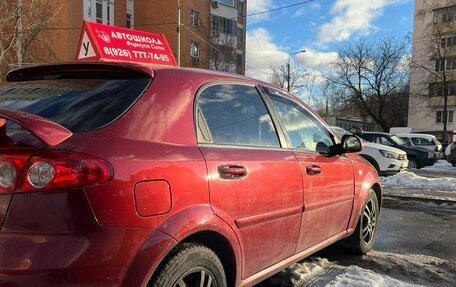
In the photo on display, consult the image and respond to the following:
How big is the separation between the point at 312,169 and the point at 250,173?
92cm

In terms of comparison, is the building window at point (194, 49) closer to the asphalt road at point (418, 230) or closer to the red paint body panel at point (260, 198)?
the asphalt road at point (418, 230)

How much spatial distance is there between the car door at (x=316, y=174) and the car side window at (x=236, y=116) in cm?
23

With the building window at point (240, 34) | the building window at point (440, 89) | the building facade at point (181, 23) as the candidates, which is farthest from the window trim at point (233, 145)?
the building window at point (440, 89)

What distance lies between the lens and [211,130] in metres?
3.00

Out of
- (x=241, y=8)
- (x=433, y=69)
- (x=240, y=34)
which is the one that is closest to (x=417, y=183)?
(x=240, y=34)

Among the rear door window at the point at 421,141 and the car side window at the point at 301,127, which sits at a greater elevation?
the car side window at the point at 301,127

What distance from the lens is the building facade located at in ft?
102

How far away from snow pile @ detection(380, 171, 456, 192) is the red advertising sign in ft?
21.9

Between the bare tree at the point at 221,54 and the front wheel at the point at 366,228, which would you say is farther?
the bare tree at the point at 221,54

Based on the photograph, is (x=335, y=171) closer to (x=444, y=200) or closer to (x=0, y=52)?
(x=444, y=200)

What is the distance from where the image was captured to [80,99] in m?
2.62

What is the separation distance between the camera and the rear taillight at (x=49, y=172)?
2.14 meters

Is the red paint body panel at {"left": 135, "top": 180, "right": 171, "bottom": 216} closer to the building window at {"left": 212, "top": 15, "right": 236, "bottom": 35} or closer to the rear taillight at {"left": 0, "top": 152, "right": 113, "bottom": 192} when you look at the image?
the rear taillight at {"left": 0, "top": 152, "right": 113, "bottom": 192}

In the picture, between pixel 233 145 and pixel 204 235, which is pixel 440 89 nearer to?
pixel 233 145
